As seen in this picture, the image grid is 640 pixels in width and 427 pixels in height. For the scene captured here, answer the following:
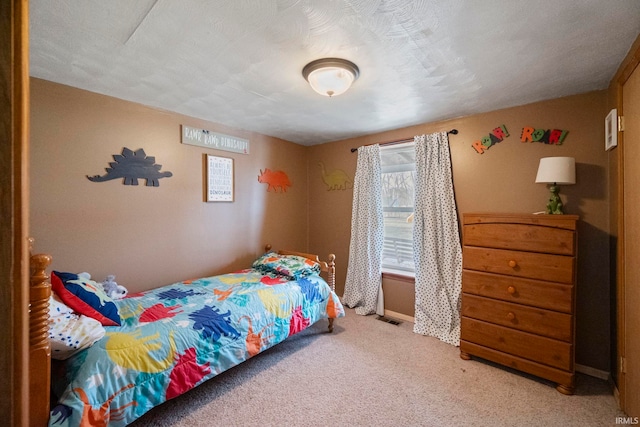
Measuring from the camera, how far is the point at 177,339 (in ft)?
5.80

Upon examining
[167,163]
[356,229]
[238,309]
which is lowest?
[238,309]

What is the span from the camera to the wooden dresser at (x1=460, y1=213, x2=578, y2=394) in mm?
1998

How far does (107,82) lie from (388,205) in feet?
9.81

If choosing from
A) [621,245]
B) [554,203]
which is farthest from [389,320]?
[621,245]

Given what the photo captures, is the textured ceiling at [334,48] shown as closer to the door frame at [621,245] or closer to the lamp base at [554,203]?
the door frame at [621,245]

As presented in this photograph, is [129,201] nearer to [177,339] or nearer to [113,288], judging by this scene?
[113,288]

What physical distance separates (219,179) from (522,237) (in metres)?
2.92

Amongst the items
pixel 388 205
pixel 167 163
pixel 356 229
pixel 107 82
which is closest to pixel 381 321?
pixel 356 229

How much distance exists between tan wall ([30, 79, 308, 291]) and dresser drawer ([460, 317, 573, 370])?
248cm

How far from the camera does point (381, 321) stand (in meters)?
Answer: 3.26

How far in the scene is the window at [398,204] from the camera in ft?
11.1

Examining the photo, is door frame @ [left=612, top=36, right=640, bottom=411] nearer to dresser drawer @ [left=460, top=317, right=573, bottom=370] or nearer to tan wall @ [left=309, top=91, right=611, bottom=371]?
dresser drawer @ [left=460, top=317, right=573, bottom=370]

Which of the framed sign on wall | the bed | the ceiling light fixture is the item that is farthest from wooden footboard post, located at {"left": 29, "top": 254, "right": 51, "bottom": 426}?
the framed sign on wall

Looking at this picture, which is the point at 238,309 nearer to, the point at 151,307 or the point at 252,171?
the point at 151,307
